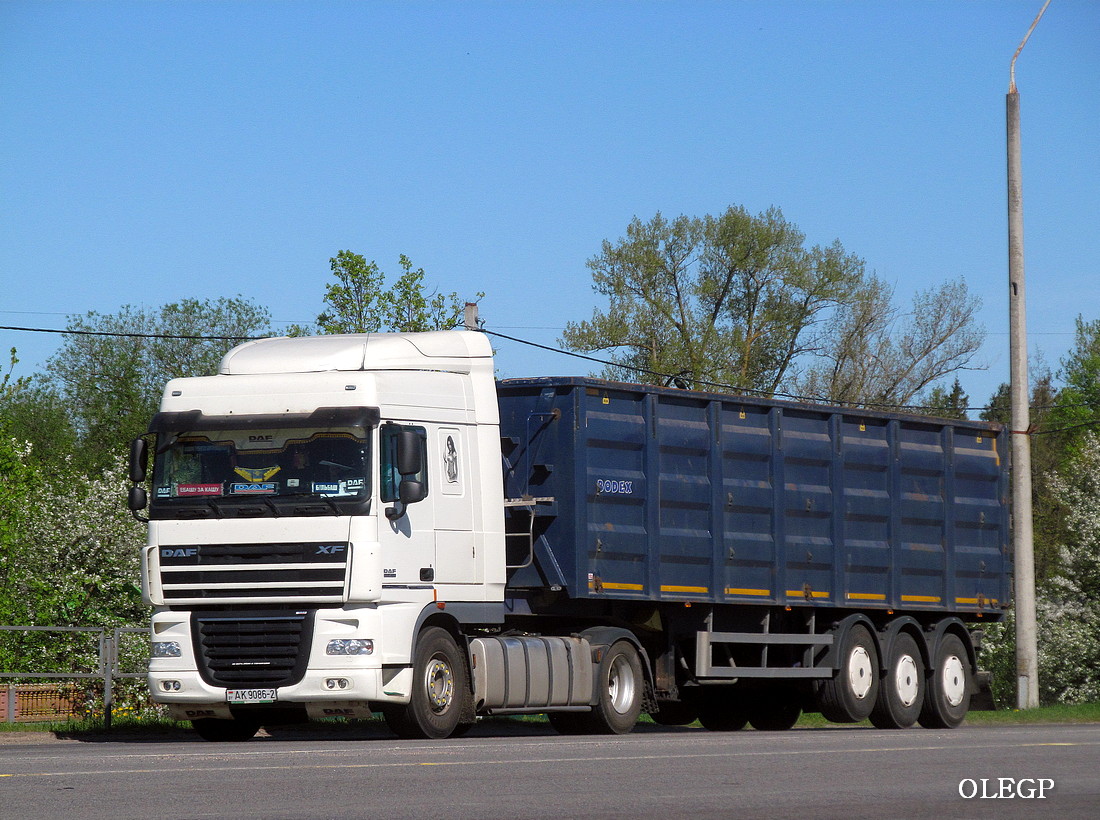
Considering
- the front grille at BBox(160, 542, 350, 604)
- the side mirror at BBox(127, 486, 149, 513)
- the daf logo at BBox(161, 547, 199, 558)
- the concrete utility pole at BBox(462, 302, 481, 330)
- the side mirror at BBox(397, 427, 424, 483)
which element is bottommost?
the front grille at BBox(160, 542, 350, 604)

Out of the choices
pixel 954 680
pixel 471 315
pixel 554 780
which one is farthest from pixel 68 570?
pixel 554 780

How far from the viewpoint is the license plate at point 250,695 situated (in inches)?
563

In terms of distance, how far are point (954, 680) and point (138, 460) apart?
434 inches

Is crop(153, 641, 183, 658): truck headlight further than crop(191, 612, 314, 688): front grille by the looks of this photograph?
Yes

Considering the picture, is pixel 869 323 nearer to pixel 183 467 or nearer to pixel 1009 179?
pixel 1009 179

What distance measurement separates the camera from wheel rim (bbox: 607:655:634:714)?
17.0 metres

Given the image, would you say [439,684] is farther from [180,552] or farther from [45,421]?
[45,421]

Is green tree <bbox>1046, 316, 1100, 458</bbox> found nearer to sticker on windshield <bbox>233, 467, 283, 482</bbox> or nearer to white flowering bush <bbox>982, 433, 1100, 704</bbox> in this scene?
white flowering bush <bbox>982, 433, 1100, 704</bbox>

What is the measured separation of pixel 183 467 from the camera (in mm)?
14883

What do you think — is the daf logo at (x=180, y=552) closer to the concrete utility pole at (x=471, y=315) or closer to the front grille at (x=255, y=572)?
the front grille at (x=255, y=572)

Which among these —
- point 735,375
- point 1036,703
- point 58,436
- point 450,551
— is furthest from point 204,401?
point 58,436

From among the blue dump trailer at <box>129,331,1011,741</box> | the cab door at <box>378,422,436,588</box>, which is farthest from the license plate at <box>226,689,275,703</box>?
the cab door at <box>378,422,436,588</box>

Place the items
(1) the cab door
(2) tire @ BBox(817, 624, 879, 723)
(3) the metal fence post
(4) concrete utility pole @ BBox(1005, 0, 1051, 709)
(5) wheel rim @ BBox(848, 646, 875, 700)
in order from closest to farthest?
1. (1) the cab door
2. (3) the metal fence post
3. (2) tire @ BBox(817, 624, 879, 723)
4. (5) wheel rim @ BBox(848, 646, 875, 700)
5. (4) concrete utility pole @ BBox(1005, 0, 1051, 709)

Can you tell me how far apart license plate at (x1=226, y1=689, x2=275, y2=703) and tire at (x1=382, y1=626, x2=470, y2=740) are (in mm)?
1079
